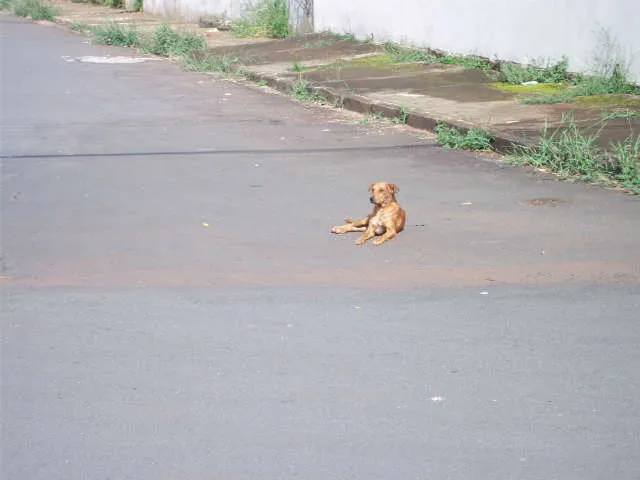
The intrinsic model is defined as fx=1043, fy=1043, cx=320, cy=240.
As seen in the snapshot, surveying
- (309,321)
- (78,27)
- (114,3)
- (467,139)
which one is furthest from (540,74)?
(114,3)

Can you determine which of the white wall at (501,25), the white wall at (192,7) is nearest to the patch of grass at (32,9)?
the white wall at (192,7)

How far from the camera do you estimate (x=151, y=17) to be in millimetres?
29969

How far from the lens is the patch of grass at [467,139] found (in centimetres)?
973

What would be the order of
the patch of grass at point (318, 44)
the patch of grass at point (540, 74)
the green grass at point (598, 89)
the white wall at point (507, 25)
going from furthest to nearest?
1. the patch of grass at point (318, 44)
2. the patch of grass at point (540, 74)
3. the white wall at point (507, 25)
4. the green grass at point (598, 89)

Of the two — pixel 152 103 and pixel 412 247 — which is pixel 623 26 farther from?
pixel 412 247

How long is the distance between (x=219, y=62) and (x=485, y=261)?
38.3ft

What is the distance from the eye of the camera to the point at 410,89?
13.3 metres

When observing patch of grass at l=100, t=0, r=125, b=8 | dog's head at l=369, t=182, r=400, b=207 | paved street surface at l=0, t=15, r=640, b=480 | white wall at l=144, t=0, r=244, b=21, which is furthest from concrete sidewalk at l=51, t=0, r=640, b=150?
patch of grass at l=100, t=0, r=125, b=8

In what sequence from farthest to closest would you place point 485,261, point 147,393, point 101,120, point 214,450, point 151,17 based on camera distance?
point 151,17
point 101,120
point 485,261
point 147,393
point 214,450

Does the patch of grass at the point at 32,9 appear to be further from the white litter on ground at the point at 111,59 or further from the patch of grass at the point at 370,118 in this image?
the patch of grass at the point at 370,118

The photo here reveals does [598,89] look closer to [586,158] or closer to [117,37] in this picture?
[586,158]

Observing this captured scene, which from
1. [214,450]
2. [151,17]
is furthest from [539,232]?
[151,17]

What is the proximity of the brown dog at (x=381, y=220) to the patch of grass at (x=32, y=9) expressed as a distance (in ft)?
85.4

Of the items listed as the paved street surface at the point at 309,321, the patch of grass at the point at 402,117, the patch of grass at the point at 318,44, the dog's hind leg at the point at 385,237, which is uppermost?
the patch of grass at the point at 318,44
